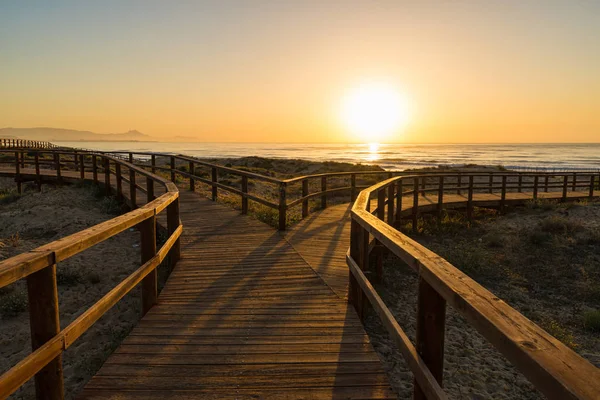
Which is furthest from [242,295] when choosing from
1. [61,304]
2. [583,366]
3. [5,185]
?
[5,185]

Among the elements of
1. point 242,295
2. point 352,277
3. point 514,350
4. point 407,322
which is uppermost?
point 514,350

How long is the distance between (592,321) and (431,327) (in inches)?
241

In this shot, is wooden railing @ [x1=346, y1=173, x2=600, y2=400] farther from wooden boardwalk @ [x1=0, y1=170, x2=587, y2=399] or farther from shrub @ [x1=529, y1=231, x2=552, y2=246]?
shrub @ [x1=529, y1=231, x2=552, y2=246]

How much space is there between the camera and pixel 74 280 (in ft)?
24.8

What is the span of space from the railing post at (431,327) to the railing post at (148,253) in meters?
2.98

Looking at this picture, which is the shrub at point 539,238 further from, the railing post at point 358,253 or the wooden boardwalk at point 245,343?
the railing post at point 358,253

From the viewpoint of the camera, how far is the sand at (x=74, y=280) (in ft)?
17.4

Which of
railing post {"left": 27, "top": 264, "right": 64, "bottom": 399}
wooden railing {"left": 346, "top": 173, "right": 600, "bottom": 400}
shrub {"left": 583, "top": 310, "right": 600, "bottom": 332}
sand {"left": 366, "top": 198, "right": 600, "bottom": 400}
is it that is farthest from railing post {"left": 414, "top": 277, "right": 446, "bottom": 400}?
shrub {"left": 583, "top": 310, "right": 600, "bottom": 332}

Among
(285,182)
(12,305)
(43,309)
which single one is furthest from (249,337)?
(285,182)

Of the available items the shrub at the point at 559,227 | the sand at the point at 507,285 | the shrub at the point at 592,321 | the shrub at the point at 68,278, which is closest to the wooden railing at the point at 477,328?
the sand at the point at 507,285

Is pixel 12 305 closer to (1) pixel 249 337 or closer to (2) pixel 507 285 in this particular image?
(1) pixel 249 337

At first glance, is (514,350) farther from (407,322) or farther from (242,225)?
(242,225)

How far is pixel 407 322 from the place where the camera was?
6.66 meters

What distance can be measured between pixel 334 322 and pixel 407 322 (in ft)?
9.37
